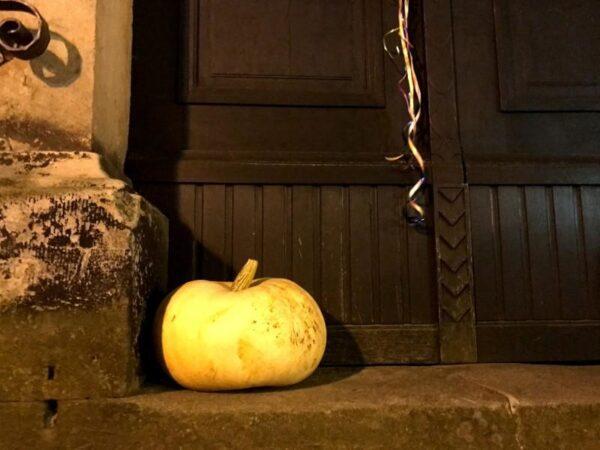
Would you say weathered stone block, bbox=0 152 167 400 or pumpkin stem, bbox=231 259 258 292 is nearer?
weathered stone block, bbox=0 152 167 400

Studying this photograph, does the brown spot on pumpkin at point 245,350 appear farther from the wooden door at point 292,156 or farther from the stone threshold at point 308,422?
the wooden door at point 292,156

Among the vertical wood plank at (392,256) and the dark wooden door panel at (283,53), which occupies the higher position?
the dark wooden door panel at (283,53)

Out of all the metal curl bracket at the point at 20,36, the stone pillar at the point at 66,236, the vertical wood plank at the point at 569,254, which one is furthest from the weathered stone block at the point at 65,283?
the vertical wood plank at the point at 569,254

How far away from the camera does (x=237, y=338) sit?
4.08 ft

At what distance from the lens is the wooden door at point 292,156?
1.82 metres

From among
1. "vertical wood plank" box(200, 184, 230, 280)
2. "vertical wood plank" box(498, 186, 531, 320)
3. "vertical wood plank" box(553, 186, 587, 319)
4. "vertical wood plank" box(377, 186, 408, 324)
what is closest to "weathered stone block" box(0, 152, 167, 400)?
"vertical wood plank" box(200, 184, 230, 280)

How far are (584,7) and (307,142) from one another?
4.28ft

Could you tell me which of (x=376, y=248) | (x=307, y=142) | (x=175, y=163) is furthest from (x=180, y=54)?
(x=376, y=248)

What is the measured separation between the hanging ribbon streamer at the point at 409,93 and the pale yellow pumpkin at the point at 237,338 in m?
0.70

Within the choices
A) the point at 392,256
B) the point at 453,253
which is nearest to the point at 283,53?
the point at 392,256

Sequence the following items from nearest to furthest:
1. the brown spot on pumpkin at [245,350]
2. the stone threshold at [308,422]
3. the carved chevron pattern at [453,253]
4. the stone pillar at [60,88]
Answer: the stone threshold at [308,422]
the brown spot on pumpkin at [245,350]
the stone pillar at [60,88]
the carved chevron pattern at [453,253]

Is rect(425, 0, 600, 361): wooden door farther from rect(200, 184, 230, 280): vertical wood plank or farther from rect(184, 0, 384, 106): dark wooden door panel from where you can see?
rect(200, 184, 230, 280): vertical wood plank

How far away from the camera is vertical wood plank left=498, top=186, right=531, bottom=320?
6.04 feet

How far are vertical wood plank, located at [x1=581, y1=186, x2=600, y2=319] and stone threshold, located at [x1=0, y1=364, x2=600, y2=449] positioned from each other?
0.72m
